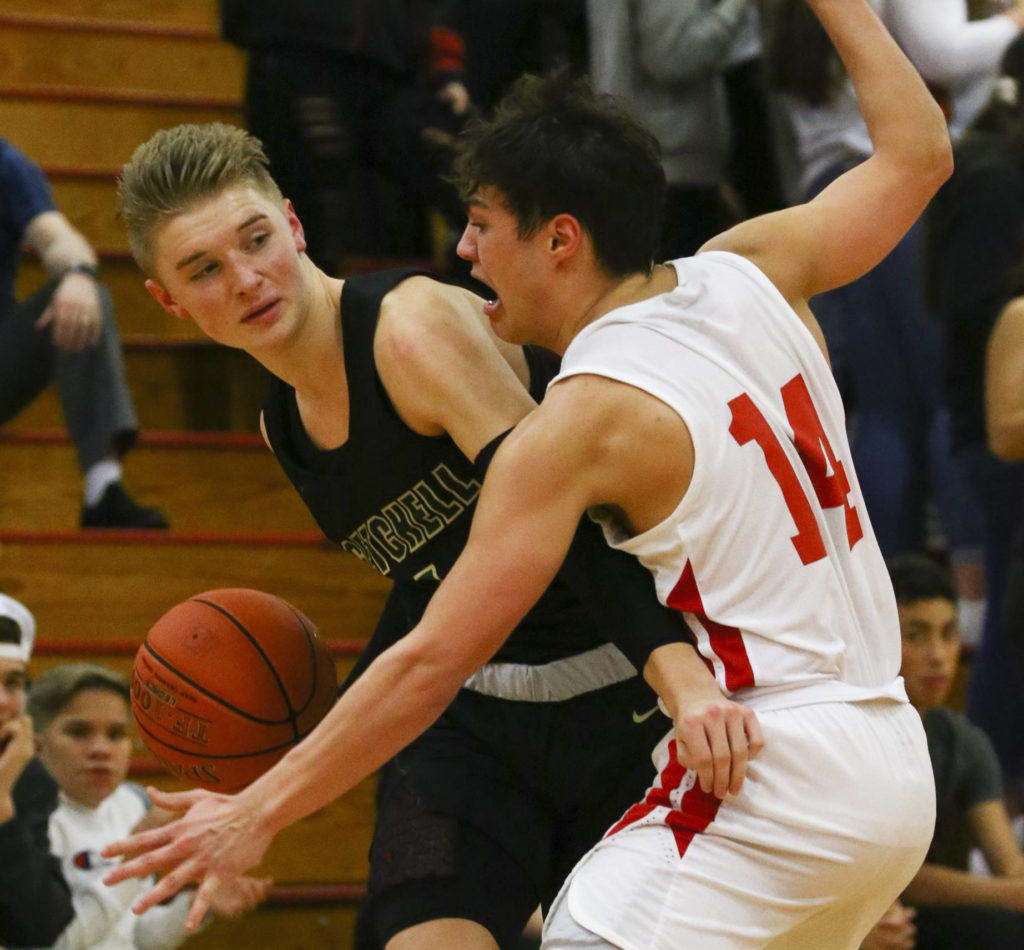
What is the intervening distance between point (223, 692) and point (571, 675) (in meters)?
0.55

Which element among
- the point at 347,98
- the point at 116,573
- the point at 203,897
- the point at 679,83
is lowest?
the point at 116,573

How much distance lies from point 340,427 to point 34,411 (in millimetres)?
3278

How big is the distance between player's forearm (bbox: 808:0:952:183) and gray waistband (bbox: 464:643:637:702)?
34.3 inches

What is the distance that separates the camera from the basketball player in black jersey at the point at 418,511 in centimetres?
261

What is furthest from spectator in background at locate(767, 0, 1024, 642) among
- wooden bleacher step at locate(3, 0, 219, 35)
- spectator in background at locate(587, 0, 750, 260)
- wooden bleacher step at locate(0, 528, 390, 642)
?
wooden bleacher step at locate(3, 0, 219, 35)

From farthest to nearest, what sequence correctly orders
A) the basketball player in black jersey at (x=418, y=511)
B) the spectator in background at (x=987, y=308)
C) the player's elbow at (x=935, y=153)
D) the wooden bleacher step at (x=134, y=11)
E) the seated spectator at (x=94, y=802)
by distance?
the wooden bleacher step at (x=134, y=11) → the spectator in background at (x=987, y=308) → the seated spectator at (x=94, y=802) → the basketball player in black jersey at (x=418, y=511) → the player's elbow at (x=935, y=153)

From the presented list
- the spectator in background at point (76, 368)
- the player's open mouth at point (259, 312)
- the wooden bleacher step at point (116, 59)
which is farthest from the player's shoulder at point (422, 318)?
the wooden bleacher step at point (116, 59)

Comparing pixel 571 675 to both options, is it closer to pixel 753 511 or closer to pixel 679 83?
pixel 753 511

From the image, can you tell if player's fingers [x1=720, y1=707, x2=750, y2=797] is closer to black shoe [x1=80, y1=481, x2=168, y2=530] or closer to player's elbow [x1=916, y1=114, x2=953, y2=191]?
player's elbow [x1=916, y1=114, x2=953, y2=191]

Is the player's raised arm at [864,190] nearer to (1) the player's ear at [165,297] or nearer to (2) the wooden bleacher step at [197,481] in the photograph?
(1) the player's ear at [165,297]

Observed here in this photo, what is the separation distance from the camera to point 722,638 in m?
2.21

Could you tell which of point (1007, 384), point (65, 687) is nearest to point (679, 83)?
point (1007, 384)

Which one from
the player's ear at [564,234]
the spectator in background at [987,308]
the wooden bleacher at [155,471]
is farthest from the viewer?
the wooden bleacher at [155,471]

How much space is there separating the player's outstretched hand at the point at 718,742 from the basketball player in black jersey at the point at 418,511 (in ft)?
1.71
